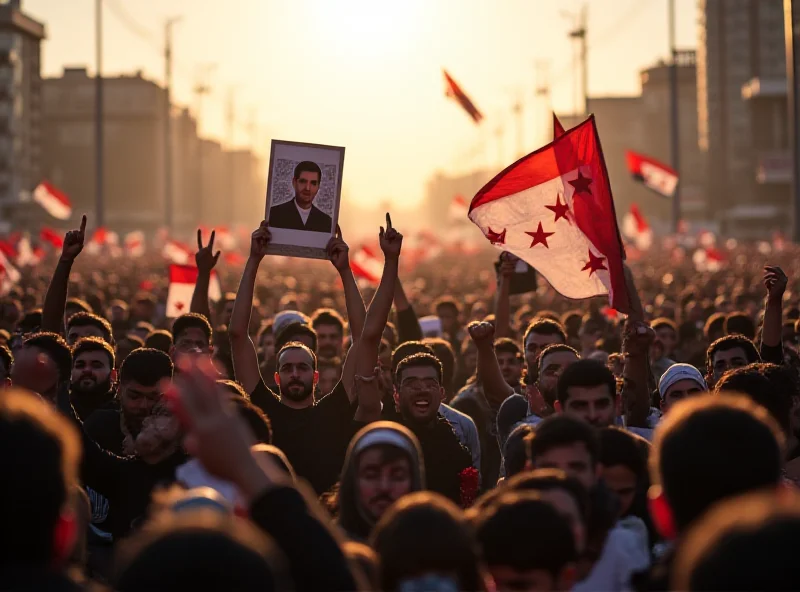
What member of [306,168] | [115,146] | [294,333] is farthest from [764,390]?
[115,146]

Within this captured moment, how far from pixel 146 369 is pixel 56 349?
1.50ft

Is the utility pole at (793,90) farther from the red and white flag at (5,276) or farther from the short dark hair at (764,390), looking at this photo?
the short dark hair at (764,390)

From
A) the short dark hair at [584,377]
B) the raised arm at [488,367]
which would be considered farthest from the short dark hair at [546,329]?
the short dark hair at [584,377]

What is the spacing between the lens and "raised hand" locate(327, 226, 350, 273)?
793 cm

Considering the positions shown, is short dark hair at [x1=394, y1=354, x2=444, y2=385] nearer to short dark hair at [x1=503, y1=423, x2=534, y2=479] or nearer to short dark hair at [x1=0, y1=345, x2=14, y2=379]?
short dark hair at [x1=503, y1=423, x2=534, y2=479]

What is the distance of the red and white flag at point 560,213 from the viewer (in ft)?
29.5

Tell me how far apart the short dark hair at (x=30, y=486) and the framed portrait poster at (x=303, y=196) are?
17.4 feet

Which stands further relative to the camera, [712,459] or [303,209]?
[303,209]

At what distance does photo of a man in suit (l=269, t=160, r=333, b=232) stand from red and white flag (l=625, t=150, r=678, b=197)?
22776 mm

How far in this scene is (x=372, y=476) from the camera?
15.3ft

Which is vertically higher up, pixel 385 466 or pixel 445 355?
pixel 445 355

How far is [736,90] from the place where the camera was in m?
105

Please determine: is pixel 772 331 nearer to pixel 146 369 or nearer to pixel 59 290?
pixel 146 369

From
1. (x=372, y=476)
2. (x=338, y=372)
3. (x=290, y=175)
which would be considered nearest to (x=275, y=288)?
(x=338, y=372)
